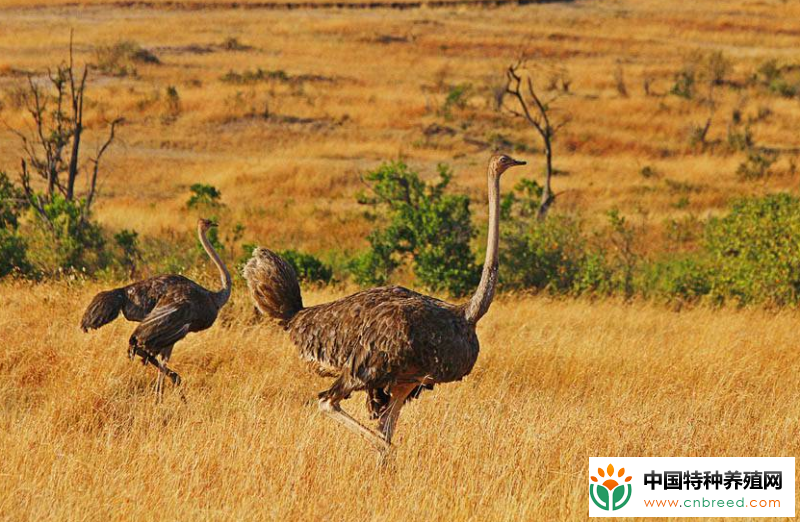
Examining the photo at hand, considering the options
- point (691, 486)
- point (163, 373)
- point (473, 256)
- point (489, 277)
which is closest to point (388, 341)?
point (489, 277)

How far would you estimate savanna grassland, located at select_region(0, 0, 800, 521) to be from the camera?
598cm

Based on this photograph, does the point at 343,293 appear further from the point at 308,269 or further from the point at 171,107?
the point at 171,107

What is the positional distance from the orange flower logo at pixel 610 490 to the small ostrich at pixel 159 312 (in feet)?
9.80

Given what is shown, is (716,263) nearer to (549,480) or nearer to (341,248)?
(341,248)

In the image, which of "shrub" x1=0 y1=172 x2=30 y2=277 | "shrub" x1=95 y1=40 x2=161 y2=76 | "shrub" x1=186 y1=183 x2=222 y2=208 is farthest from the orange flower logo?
"shrub" x1=95 y1=40 x2=161 y2=76

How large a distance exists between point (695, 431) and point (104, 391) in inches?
150

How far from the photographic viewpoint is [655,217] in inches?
828

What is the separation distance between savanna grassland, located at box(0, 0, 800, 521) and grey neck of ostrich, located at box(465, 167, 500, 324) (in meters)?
0.81

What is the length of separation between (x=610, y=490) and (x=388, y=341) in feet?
4.45

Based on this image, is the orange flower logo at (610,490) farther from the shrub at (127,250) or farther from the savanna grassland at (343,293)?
the shrub at (127,250)

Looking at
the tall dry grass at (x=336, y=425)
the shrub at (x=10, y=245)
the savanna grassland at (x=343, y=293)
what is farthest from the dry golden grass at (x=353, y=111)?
the tall dry grass at (x=336, y=425)

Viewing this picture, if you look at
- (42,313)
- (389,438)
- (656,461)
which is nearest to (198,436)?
(389,438)

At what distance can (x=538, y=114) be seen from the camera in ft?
94.3

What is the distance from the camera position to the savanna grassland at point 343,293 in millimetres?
5977
